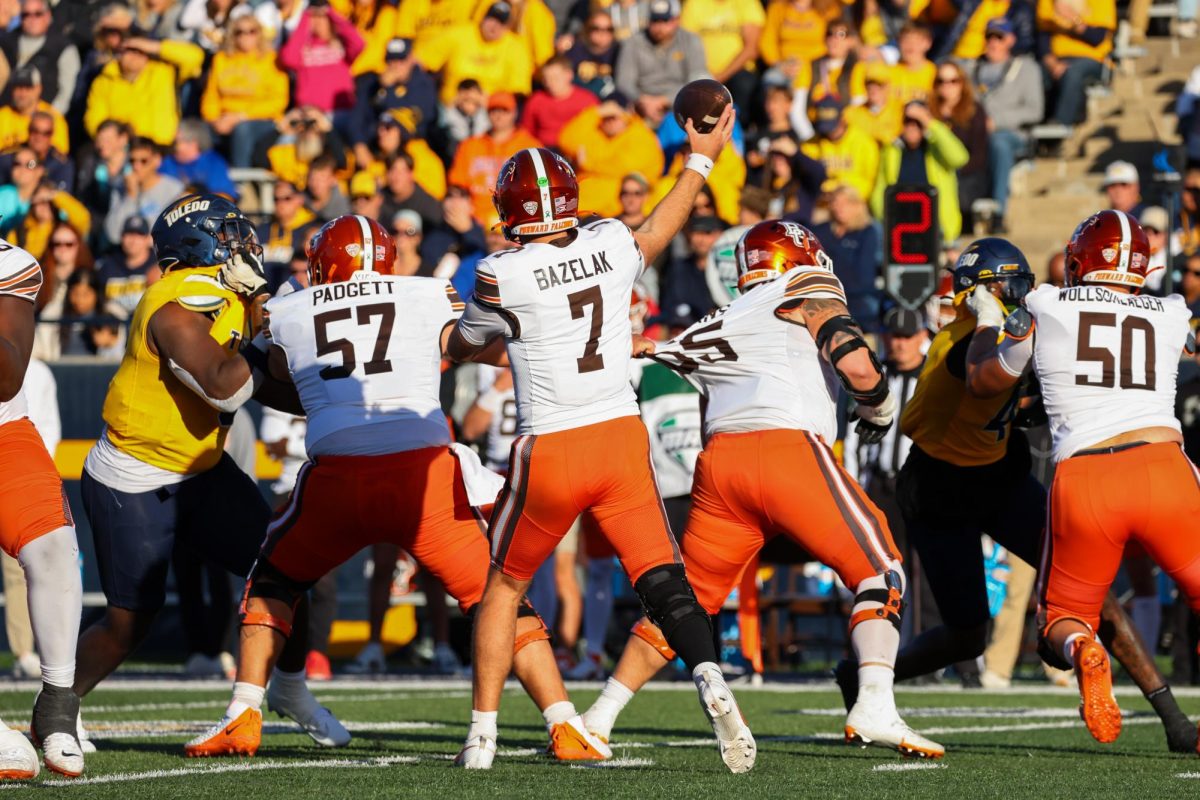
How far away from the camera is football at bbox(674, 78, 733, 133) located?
275 inches

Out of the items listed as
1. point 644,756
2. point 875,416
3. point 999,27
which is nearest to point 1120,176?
point 999,27

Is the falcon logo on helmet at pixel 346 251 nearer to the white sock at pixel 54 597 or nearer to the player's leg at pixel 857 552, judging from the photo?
the white sock at pixel 54 597

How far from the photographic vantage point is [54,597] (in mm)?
6305

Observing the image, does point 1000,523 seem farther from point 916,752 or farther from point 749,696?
point 749,696

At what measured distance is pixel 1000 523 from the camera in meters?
7.64

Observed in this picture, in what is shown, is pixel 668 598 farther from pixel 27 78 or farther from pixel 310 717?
pixel 27 78

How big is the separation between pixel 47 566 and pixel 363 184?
9.57 meters

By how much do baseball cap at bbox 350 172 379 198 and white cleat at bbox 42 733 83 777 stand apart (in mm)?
9346

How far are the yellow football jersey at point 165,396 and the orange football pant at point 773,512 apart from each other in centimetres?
178

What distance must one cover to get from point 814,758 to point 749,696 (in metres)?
3.41

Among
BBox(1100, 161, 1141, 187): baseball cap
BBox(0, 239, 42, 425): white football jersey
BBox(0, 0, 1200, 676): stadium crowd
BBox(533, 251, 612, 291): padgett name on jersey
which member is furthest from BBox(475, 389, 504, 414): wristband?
BBox(0, 239, 42, 425): white football jersey

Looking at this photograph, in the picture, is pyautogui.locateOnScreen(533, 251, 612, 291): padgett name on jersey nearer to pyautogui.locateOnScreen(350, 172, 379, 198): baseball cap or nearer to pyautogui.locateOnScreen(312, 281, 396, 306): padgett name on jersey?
pyautogui.locateOnScreen(312, 281, 396, 306): padgett name on jersey

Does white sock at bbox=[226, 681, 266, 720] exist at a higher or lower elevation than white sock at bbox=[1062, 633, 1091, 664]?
lower

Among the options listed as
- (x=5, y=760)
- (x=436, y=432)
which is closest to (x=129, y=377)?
(x=436, y=432)
